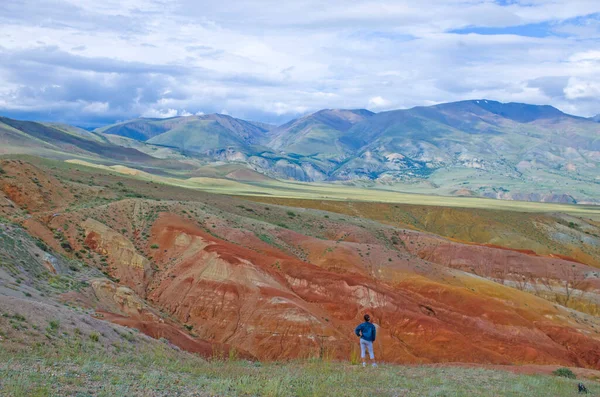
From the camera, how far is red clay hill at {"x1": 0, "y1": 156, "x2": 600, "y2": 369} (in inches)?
1313

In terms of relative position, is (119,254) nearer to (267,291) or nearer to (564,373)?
(267,291)

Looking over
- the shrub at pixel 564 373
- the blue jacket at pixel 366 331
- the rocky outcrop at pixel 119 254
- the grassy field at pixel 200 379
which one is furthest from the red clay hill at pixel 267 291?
the shrub at pixel 564 373

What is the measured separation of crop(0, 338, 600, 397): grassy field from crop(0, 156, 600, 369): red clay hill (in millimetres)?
9071

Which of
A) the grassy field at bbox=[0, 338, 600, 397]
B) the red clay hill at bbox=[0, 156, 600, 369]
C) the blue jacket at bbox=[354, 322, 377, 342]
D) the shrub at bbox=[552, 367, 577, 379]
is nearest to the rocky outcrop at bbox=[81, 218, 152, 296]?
the red clay hill at bbox=[0, 156, 600, 369]

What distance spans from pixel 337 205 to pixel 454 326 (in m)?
75.5

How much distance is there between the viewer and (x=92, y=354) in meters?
16.1

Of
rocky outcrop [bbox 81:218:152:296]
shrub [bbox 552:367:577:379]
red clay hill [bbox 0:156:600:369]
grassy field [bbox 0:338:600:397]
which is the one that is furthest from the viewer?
rocky outcrop [bbox 81:218:152:296]

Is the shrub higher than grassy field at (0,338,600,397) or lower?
lower

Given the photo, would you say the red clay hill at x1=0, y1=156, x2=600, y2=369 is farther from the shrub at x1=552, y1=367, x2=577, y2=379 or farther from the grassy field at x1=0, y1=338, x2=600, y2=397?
the shrub at x1=552, y1=367, x2=577, y2=379

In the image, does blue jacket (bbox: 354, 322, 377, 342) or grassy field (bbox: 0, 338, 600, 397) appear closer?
A: grassy field (bbox: 0, 338, 600, 397)

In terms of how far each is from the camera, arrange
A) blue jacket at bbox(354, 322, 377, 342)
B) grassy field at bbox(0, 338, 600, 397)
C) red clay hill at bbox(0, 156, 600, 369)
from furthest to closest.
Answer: red clay hill at bbox(0, 156, 600, 369) → blue jacket at bbox(354, 322, 377, 342) → grassy field at bbox(0, 338, 600, 397)

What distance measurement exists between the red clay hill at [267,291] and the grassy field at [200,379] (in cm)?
907

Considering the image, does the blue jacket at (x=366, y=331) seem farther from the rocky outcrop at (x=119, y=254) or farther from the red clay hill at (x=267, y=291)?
the rocky outcrop at (x=119, y=254)

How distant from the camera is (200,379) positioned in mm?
14211
